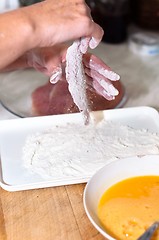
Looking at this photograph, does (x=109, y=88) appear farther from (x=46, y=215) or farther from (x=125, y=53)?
(x=125, y=53)

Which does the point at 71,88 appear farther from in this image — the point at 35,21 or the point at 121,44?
the point at 121,44

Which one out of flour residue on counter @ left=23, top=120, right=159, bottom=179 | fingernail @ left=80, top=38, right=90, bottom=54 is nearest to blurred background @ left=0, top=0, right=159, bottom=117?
flour residue on counter @ left=23, top=120, right=159, bottom=179

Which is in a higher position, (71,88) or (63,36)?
(63,36)

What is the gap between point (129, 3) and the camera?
1.36 m

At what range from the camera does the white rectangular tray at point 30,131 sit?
788 millimetres

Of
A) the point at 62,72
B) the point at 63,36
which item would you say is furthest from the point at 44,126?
the point at 63,36

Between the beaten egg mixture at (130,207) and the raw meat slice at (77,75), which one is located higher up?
the raw meat slice at (77,75)

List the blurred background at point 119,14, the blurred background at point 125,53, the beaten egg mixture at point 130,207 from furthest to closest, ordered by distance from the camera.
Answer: the blurred background at point 119,14, the blurred background at point 125,53, the beaten egg mixture at point 130,207

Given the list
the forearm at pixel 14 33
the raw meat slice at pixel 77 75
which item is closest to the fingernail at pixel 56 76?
the raw meat slice at pixel 77 75

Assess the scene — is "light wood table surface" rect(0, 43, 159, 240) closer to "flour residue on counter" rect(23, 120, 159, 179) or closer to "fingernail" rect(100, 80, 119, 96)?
"flour residue on counter" rect(23, 120, 159, 179)

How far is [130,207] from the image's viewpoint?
71 centimetres

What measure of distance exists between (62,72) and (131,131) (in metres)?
0.17

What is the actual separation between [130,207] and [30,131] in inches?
10.9

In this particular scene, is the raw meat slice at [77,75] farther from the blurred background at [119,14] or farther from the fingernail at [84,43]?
the blurred background at [119,14]
